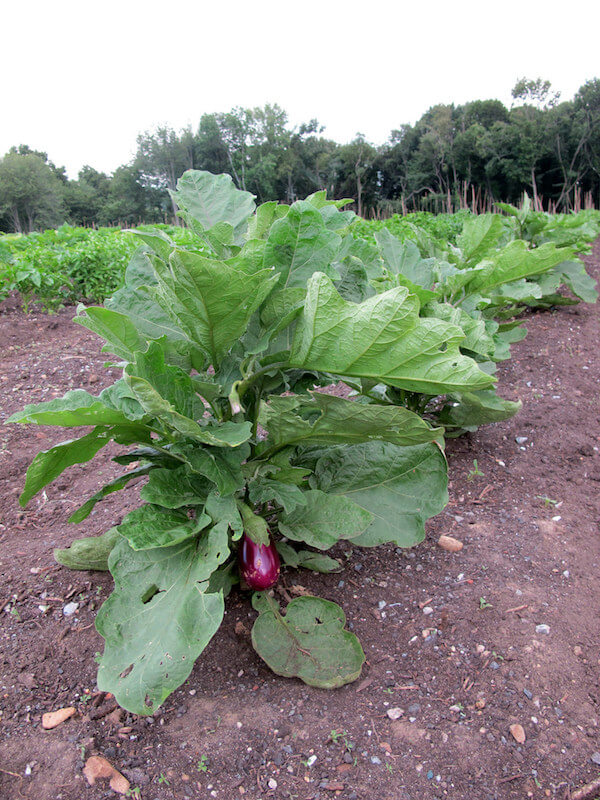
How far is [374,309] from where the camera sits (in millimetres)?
1239

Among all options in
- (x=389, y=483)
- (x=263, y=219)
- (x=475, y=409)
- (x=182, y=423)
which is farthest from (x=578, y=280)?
(x=182, y=423)

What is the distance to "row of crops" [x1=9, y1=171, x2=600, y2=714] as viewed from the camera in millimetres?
1272

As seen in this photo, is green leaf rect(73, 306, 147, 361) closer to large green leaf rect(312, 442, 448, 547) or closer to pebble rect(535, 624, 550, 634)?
large green leaf rect(312, 442, 448, 547)

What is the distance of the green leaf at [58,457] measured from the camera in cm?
139

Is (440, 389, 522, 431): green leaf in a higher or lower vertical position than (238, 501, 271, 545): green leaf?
lower

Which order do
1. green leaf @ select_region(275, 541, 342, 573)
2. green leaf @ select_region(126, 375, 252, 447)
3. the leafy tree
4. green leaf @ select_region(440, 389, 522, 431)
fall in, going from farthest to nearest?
the leafy tree, green leaf @ select_region(440, 389, 522, 431), green leaf @ select_region(275, 541, 342, 573), green leaf @ select_region(126, 375, 252, 447)

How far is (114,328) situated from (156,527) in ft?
1.77

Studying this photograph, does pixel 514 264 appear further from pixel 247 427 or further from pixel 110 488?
pixel 110 488

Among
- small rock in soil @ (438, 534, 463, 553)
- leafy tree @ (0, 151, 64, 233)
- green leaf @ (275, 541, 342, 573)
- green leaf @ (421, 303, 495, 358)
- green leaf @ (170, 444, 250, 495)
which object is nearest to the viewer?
green leaf @ (170, 444, 250, 495)

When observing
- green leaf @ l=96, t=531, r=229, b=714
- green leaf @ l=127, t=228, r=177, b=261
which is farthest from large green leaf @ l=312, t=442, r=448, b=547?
green leaf @ l=127, t=228, r=177, b=261

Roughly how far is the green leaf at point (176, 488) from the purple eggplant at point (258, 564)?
0.23 meters

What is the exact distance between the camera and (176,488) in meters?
1.53

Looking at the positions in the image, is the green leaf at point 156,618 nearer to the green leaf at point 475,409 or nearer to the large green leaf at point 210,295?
the large green leaf at point 210,295

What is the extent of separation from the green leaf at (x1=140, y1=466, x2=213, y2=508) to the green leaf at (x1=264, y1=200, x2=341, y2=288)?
2.02 feet
